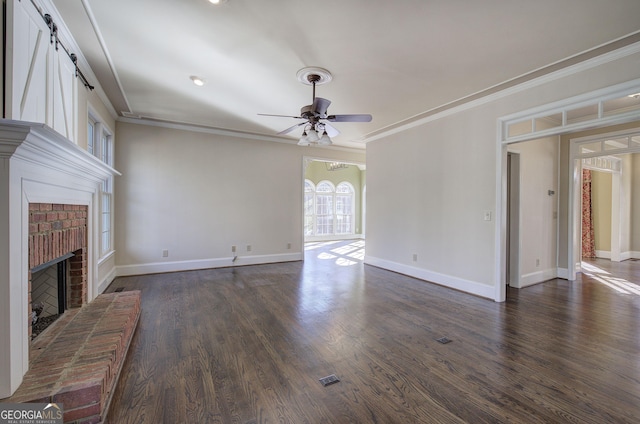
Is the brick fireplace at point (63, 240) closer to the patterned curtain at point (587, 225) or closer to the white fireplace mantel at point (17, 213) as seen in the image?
the white fireplace mantel at point (17, 213)

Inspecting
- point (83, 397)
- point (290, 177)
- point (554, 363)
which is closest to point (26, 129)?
point (83, 397)

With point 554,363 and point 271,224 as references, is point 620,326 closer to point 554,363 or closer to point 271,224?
point 554,363

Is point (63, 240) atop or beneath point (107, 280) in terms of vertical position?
atop

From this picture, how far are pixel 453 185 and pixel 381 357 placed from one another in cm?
307

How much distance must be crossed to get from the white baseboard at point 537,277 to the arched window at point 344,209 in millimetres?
6976

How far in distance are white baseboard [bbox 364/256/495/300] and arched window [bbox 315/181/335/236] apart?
4.83m

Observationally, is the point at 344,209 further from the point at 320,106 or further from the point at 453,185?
the point at 320,106

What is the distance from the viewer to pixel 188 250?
18.2 ft

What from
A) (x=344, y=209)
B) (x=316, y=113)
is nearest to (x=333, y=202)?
(x=344, y=209)

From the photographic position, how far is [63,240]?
7.93ft

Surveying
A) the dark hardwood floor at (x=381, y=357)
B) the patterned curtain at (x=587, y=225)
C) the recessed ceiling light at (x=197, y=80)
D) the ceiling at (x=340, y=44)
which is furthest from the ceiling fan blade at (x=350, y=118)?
the patterned curtain at (x=587, y=225)

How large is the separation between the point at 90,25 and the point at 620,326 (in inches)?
234

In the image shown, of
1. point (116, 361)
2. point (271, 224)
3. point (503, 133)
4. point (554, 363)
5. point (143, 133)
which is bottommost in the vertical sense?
point (554, 363)

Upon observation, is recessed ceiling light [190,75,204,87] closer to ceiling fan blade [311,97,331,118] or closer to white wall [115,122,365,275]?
ceiling fan blade [311,97,331,118]
